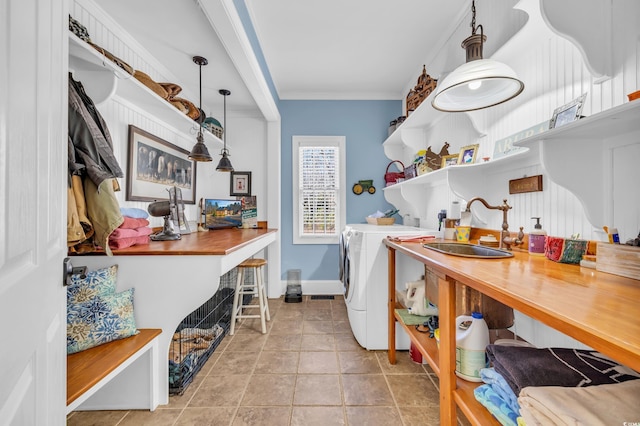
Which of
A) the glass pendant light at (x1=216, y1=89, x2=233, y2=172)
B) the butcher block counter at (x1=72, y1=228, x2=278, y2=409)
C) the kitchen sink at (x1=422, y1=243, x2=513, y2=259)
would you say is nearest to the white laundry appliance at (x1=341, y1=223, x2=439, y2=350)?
the kitchen sink at (x1=422, y1=243, x2=513, y2=259)

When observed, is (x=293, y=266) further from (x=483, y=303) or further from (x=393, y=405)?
(x=483, y=303)

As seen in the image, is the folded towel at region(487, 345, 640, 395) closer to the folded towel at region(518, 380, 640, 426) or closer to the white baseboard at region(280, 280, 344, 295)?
the folded towel at region(518, 380, 640, 426)

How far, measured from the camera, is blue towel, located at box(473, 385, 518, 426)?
863 mm

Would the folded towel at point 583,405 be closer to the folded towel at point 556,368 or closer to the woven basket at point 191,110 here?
the folded towel at point 556,368

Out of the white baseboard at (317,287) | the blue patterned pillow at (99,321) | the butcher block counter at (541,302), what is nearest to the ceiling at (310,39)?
the blue patterned pillow at (99,321)

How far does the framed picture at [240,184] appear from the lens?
377cm

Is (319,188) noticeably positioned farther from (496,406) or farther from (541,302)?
(541,302)

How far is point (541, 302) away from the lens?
2.23 ft

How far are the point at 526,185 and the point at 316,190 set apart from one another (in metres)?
2.50

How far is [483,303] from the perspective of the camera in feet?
4.43

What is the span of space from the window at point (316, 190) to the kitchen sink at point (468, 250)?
203cm

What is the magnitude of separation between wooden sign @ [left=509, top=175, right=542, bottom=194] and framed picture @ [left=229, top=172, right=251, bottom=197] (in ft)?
9.76

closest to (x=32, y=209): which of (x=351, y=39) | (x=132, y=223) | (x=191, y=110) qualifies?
(x=132, y=223)

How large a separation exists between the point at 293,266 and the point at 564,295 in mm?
3220
